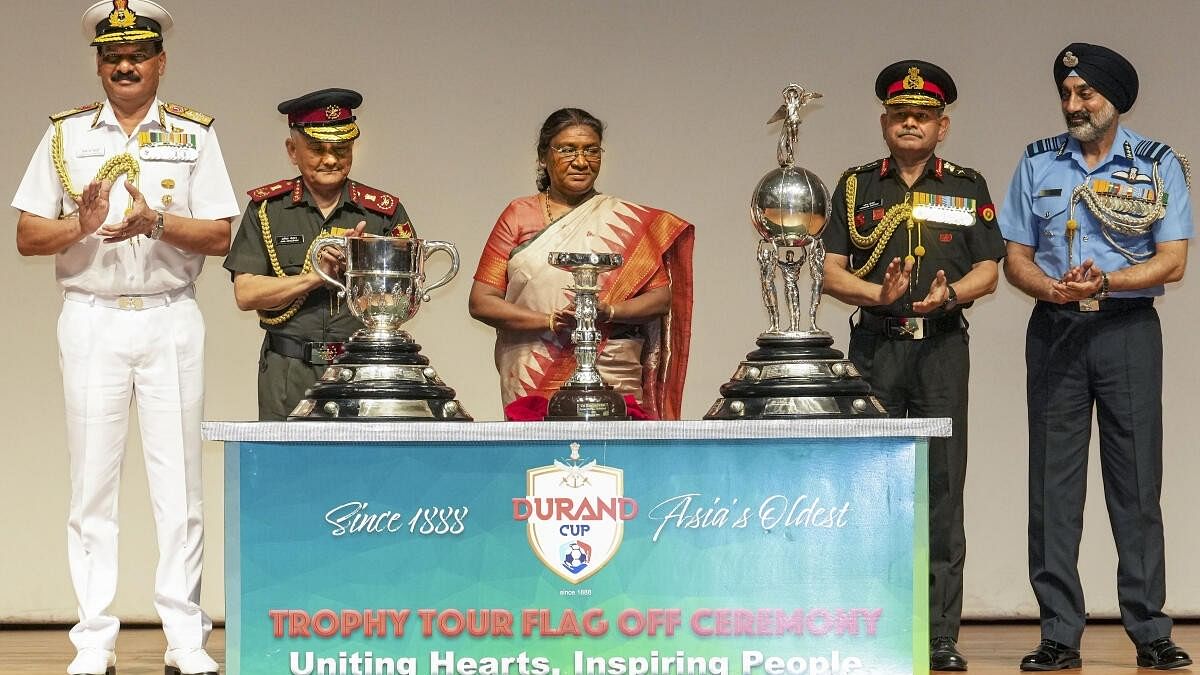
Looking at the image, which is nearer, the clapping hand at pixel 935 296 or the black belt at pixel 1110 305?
the clapping hand at pixel 935 296

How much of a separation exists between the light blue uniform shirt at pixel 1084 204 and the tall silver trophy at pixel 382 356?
177 centimetres

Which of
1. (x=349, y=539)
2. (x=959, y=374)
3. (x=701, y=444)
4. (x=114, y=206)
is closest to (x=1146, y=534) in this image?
(x=959, y=374)

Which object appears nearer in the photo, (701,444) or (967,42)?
(701,444)

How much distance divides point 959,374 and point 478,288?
1275mm

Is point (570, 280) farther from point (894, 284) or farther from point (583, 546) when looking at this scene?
point (583, 546)

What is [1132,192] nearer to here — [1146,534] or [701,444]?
[1146,534]

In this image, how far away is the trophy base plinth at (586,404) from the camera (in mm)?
3197

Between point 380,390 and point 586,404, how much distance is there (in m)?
0.39

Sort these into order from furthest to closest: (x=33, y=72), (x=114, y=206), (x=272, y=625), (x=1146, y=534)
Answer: (x=33, y=72)
(x=1146, y=534)
(x=114, y=206)
(x=272, y=625)

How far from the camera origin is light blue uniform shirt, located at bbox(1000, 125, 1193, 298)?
14.3ft

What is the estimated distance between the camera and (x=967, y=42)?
5.85m

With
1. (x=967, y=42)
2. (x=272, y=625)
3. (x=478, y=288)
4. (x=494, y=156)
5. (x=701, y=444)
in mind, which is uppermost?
(x=967, y=42)

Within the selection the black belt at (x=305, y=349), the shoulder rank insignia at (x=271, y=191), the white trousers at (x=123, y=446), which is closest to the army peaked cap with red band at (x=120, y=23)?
the shoulder rank insignia at (x=271, y=191)

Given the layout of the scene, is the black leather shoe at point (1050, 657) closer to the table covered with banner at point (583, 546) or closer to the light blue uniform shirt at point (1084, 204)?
the light blue uniform shirt at point (1084, 204)
